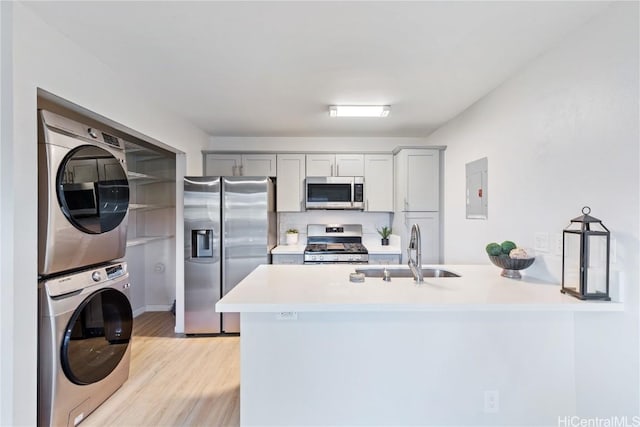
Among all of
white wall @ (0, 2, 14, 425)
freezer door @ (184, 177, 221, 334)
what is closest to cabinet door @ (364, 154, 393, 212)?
freezer door @ (184, 177, 221, 334)

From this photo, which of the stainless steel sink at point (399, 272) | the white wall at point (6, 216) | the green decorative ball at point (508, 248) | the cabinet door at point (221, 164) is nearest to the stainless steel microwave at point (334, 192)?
the cabinet door at point (221, 164)

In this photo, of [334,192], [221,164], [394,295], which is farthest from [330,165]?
[394,295]

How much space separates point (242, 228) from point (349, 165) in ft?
5.19

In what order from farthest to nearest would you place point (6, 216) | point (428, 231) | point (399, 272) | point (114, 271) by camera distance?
point (428, 231)
point (399, 272)
point (114, 271)
point (6, 216)

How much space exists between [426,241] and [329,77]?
217cm

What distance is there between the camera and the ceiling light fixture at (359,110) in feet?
8.98

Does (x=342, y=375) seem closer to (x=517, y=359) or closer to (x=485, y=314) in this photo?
(x=485, y=314)

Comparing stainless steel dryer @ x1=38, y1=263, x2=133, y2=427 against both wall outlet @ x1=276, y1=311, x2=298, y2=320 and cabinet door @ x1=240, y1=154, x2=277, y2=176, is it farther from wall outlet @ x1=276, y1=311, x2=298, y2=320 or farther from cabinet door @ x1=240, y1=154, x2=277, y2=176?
cabinet door @ x1=240, y1=154, x2=277, y2=176

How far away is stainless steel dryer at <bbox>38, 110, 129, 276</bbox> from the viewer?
1573 mm

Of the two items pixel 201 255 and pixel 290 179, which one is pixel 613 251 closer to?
pixel 290 179

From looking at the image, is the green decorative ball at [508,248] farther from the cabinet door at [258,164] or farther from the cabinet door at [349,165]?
the cabinet door at [258,164]

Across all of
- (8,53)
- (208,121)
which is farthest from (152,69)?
(208,121)

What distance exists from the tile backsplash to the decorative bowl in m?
2.20

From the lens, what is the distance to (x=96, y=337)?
196 centimetres
